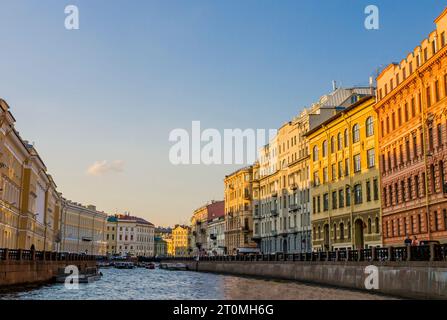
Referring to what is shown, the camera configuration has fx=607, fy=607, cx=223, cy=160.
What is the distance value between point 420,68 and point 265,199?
5737 centimetres

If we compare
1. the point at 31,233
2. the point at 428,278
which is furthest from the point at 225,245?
the point at 428,278

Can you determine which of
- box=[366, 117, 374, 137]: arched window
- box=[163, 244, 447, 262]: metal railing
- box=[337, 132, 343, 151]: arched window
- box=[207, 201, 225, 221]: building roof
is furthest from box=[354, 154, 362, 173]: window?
box=[207, 201, 225, 221]: building roof

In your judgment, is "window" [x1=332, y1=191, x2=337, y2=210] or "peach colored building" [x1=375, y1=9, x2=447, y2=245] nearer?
"peach colored building" [x1=375, y1=9, x2=447, y2=245]

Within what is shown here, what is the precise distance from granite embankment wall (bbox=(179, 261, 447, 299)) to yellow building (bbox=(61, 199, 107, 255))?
9869cm

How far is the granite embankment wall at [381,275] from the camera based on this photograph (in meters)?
32.2

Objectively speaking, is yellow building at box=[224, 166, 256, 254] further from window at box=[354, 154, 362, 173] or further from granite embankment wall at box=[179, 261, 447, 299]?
window at box=[354, 154, 362, 173]

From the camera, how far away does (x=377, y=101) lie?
2450 inches

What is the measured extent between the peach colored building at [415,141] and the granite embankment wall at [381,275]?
26.5ft

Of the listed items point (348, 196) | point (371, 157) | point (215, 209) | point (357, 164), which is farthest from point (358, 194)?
point (215, 209)

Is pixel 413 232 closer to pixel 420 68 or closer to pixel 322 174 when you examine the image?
pixel 420 68

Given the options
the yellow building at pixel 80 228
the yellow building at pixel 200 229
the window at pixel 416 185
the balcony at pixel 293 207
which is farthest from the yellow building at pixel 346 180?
the yellow building at pixel 80 228

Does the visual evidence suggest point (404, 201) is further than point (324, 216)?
No

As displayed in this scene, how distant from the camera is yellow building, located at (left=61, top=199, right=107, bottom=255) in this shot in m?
164

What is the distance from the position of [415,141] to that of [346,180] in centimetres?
1731
